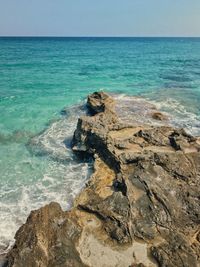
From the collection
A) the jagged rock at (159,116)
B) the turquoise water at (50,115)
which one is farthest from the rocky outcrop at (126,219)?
the jagged rock at (159,116)

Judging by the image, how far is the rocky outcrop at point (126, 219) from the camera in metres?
9.20

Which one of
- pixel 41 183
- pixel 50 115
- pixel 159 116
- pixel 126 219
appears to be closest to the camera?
pixel 126 219

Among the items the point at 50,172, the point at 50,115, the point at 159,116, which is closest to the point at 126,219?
the point at 50,172

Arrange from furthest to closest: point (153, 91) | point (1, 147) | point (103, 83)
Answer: point (103, 83) → point (153, 91) → point (1, 147)

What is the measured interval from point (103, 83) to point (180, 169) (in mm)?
25388

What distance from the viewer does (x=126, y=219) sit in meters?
10.6

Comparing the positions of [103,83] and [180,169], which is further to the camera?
[103,83]

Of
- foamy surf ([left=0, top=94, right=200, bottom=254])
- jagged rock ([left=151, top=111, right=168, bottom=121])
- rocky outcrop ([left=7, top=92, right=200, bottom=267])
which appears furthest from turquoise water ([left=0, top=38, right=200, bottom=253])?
rocky outcrop ([left=7, top=92, right=200, bottom=267])

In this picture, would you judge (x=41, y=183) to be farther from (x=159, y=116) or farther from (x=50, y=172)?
(x=159, y=116)

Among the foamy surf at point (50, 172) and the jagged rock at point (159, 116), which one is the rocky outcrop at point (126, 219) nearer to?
the foamy surf at point (50, 172)

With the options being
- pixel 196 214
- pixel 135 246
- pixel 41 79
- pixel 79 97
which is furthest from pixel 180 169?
pixel 41 79

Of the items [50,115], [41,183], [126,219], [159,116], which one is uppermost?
[126,219]

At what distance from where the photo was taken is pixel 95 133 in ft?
53.7

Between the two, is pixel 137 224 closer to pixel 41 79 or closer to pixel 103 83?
pixel 103 83
